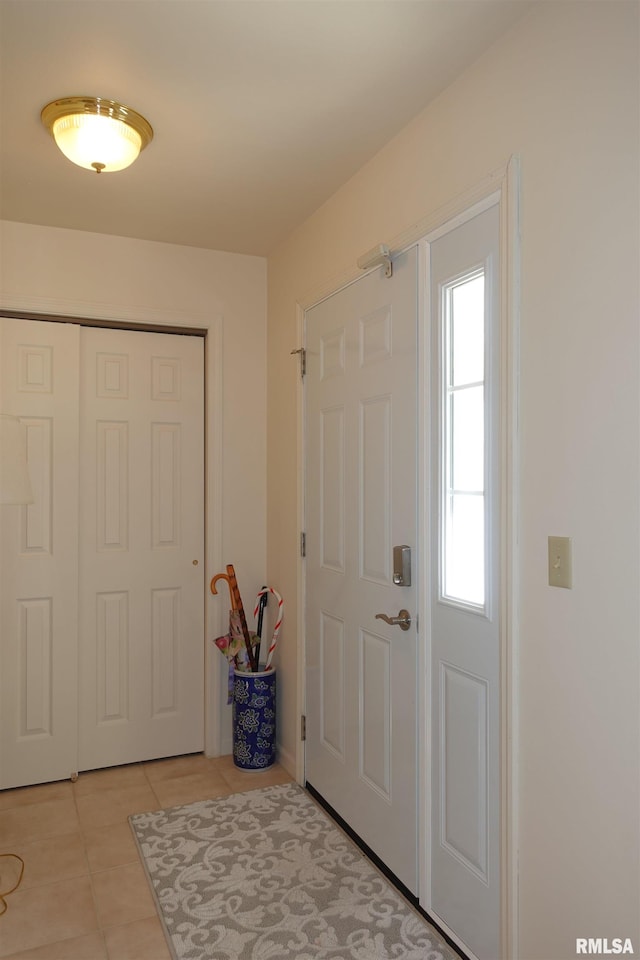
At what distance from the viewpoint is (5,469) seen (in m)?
2.21

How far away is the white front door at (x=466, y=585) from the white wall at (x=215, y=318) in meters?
1.56

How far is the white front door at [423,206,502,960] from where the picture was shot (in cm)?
179

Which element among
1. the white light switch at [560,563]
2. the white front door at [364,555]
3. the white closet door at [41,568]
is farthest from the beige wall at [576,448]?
the white closet door at [41,568]

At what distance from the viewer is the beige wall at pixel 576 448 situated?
4.58ft

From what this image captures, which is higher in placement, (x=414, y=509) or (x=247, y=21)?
(x=247, y=21)

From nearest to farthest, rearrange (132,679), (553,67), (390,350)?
(553,67) < (390,350) < (132,679)

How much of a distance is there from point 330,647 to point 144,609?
3.53 ft

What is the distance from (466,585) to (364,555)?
612mm

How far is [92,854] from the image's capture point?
2473 mm

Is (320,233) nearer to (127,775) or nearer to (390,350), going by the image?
(390,350)

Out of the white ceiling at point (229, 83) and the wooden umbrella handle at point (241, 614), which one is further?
the wooden umbrella handle at point (241, 614)

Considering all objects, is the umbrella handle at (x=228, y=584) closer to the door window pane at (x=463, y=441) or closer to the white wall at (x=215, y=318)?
the white wall at (x=215, y=318)

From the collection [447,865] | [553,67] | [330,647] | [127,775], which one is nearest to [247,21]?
[553,67]

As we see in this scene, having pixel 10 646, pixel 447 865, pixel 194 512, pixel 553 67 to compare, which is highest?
A: pixel 553 67
